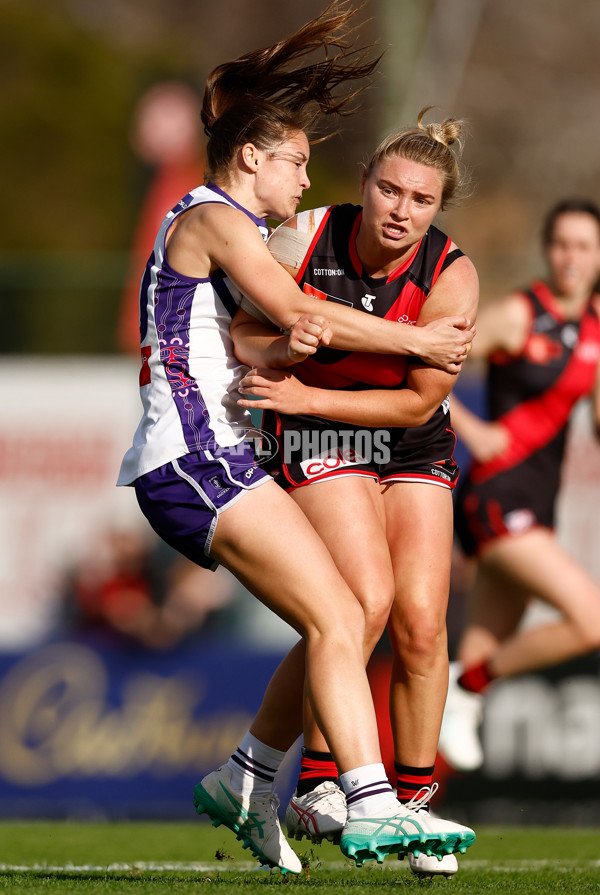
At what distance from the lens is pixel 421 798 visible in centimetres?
435

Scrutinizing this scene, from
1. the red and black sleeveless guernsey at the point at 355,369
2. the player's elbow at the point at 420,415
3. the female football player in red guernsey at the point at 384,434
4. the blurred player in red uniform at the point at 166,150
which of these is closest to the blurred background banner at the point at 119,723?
the blurred player in red uniform at the point at 166,150

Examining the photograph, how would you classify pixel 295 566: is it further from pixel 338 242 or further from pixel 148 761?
pixel 148 761

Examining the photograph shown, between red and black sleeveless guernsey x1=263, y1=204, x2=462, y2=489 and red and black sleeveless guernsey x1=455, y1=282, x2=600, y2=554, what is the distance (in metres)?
3.08

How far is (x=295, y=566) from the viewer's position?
3.96 meters

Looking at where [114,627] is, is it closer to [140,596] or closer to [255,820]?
[140,596]

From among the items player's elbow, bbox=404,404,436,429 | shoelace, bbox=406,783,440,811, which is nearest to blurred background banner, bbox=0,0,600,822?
shoelace, bbox=406,783,440,811

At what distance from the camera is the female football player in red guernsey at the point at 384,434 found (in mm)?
4254

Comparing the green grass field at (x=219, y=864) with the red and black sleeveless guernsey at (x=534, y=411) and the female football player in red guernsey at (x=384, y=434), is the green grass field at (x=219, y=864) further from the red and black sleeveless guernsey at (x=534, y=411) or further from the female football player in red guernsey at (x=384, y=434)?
the red and black sleeveless guernsey at (x=534, y=411)

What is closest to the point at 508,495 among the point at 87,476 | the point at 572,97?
the point at 87,476

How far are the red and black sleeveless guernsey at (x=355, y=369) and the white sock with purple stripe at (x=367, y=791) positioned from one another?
105cm

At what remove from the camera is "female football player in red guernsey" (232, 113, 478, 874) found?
14.0 ft

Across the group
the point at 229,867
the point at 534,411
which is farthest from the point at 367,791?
the point at 534,411

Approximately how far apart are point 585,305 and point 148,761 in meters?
4.08

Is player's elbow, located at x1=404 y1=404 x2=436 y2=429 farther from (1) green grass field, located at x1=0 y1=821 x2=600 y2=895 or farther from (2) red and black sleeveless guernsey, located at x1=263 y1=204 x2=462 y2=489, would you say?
(1) green grass field, located at x1=0 y1=821 x2=600 y2=895
